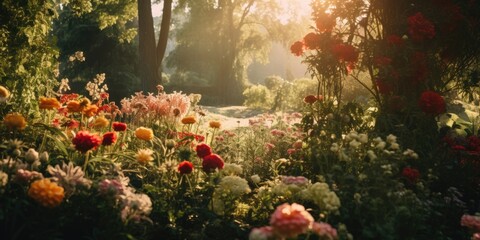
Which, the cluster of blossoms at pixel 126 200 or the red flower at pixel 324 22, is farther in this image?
the red flower at pixel 324 22

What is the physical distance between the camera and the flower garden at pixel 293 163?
2.61 metres

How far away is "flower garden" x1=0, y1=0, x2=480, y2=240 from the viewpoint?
8.56 ft

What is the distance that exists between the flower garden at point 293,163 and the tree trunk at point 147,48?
4199 millimetres

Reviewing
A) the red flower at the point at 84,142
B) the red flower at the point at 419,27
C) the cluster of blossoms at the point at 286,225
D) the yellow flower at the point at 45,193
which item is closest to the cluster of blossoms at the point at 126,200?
the yellow flower at the point at 45,193

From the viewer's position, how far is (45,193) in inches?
89.4

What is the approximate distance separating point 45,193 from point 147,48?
331 inches

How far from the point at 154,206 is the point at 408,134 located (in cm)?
334

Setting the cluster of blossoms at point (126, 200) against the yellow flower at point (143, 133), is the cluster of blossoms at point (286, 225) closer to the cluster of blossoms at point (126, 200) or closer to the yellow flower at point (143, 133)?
the cluster of blossoms at point (126, 200)

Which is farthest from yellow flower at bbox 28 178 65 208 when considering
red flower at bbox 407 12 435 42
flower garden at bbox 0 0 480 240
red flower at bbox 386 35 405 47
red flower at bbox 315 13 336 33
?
red flower at bbox 407 12 435 42

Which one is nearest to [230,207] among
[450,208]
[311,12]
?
[450,208]

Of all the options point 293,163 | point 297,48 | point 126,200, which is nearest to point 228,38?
point 297,48

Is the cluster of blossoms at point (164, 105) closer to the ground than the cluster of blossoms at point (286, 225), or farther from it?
farther from it

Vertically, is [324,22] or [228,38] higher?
[228,38]

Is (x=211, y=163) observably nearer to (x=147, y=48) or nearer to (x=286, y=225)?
(x=286, y=225)
